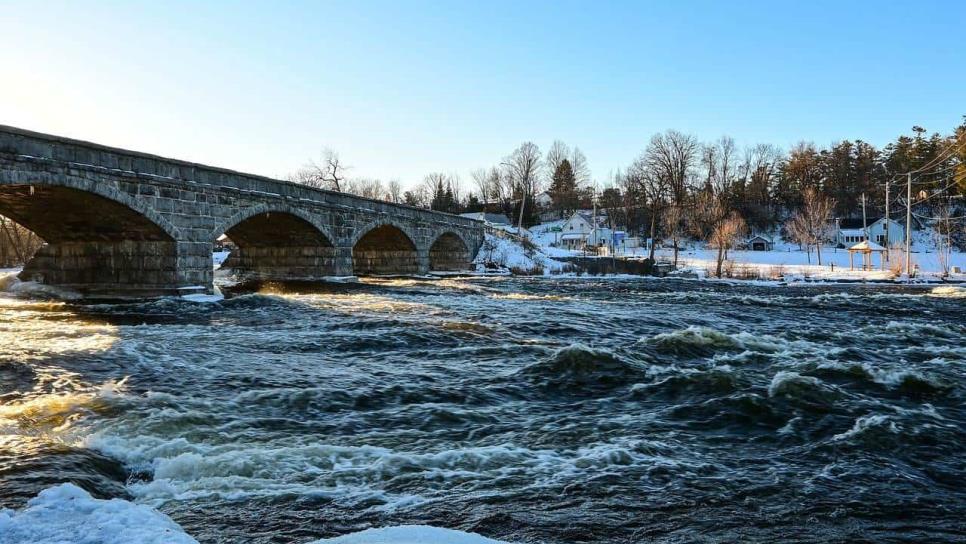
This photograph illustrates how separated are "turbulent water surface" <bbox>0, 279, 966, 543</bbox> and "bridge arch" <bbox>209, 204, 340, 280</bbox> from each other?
17.4 meters

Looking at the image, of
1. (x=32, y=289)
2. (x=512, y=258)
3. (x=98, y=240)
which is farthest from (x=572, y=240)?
(x=32, y=289)

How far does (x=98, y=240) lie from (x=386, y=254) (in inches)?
973

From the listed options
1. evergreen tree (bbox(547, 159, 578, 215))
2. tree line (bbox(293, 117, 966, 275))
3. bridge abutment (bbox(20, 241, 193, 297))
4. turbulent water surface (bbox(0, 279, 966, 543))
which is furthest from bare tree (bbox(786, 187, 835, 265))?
bridge abutment (bbox(20, 241, 193, 297))

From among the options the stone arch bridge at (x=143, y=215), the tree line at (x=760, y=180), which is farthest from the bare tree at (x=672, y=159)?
the stone arch bridge at (x=143, y=215)

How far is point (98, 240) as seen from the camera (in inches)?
917

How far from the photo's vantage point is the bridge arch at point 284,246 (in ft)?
102

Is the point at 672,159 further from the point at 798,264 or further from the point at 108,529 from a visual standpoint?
the point at 108,529

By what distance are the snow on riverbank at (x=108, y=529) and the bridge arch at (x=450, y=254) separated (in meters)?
48.3

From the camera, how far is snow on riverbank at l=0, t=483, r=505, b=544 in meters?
3.43

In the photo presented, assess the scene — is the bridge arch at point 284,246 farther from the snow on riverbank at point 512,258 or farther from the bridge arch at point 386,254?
the snow on riverbank at point 512,258

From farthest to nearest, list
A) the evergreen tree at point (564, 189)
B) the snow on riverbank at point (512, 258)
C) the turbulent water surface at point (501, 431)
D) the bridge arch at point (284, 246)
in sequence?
the evergreen tree at point (564, 189) → the snow on riverbank at point (512, 258) → the bridge arch at point (284, 246) → the turbulent water surface at point (501, 431)

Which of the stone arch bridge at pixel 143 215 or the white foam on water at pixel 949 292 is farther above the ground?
the stone arch bridge at pixel 143 215

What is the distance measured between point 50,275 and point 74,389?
1964cm

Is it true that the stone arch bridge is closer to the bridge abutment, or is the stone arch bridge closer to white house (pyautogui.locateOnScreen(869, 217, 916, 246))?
the bridge abutment
